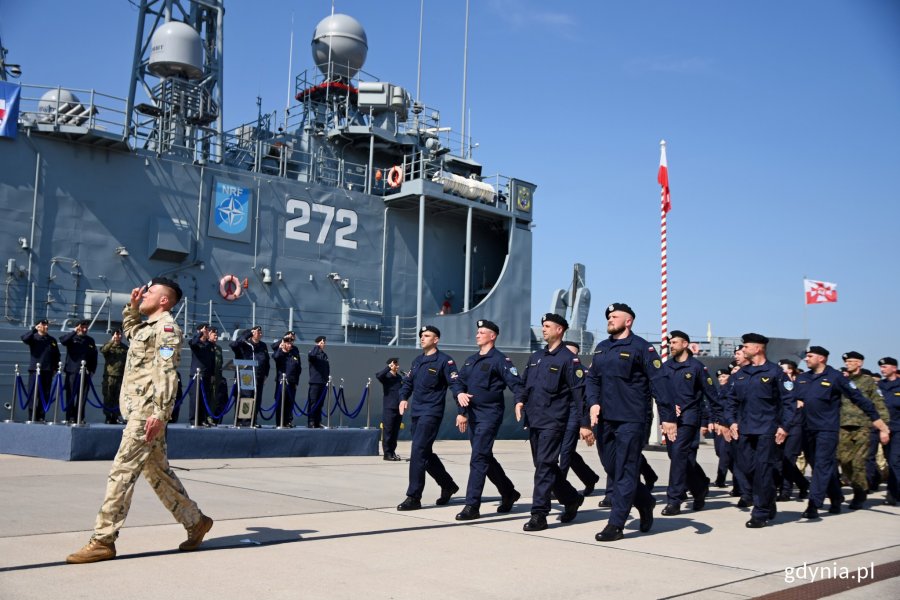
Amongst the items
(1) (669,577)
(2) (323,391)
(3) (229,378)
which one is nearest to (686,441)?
(1) (669,577)

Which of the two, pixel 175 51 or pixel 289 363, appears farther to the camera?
pixel 175 51

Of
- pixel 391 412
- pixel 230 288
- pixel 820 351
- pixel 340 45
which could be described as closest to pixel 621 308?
pixel 820 351

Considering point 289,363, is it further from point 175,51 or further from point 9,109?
point 175,51

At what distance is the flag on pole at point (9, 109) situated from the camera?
13227 millimetres

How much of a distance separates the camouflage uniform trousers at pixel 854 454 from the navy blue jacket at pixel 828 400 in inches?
35.4

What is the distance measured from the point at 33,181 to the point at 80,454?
20.3 feet

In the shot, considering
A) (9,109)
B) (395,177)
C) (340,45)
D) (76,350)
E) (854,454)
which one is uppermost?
(340,45)

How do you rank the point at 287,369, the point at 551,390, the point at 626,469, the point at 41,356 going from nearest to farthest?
the point at 626,469 → the point at 551,390 → the point at 41,356 → the point at 287,369

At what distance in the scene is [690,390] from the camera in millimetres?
7891

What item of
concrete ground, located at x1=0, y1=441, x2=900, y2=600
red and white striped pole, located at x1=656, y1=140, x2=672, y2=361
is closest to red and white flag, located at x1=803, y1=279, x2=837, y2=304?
red and white striped pole, located at x1=656, y1=140, x2=672, y2=361

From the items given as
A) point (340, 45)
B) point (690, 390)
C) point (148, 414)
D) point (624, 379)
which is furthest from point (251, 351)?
point (340, 45)

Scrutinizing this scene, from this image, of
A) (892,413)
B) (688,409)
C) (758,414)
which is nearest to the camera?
(758,414)

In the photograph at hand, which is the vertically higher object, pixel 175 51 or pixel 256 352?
pixel 175 51

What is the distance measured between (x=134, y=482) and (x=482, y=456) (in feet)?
10.2
